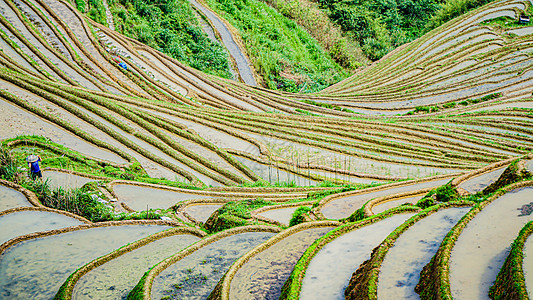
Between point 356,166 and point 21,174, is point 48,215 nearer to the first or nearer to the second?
point 21,174

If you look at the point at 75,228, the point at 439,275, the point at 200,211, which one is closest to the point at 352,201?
the point at 200,211

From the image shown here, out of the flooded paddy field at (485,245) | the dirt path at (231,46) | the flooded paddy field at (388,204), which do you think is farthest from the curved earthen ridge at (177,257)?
the dirt path at (231,46)

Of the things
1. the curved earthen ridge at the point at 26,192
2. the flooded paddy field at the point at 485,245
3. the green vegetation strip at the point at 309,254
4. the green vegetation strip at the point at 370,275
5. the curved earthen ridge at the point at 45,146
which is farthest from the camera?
the curved earthen ridge at the point at 45,146

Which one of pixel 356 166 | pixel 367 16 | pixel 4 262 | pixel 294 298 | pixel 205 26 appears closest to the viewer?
pixel 294 298

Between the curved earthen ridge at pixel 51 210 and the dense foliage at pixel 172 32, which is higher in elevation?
the dense foliage at pixel 172 32

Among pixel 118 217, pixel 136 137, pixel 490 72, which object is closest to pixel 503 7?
pixel 490 72

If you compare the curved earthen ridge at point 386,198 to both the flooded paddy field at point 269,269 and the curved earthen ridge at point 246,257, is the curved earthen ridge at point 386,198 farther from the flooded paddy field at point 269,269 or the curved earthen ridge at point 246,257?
the flooded paddy field at point 269,269
